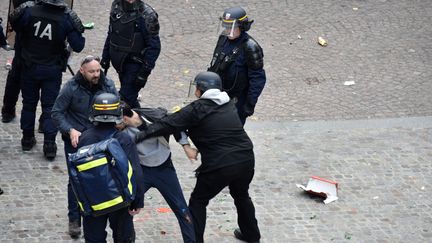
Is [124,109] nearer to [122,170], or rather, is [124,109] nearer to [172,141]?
[122,170]

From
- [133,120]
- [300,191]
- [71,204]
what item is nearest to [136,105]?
[300,191]

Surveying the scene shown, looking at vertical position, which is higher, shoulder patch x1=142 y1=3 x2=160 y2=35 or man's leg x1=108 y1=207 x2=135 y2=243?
shoulder patch x1=142 y1=3 x2=160 y2=35

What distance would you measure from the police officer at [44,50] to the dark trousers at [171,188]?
2126 mm

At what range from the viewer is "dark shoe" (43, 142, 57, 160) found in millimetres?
9727

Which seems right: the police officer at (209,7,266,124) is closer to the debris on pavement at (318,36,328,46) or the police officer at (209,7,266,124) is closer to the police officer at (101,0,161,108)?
the police officer at (101,0,161,108)

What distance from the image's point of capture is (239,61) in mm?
9305

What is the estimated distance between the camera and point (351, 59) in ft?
43.4

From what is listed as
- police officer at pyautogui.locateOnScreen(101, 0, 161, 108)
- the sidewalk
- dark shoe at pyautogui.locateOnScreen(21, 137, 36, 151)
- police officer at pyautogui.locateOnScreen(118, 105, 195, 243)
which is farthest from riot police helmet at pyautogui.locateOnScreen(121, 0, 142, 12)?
police officer at pyautogui.locateOnScreen(118, 105, 195, 243)

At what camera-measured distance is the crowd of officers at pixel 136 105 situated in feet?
25.0

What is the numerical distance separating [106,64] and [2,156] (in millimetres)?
1547

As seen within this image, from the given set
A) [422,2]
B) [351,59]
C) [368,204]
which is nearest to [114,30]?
[368,204]

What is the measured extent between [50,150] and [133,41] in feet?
4.89

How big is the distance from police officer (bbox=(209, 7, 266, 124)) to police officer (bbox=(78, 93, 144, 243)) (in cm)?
234

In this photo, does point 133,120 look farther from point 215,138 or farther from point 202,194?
point 202,194
